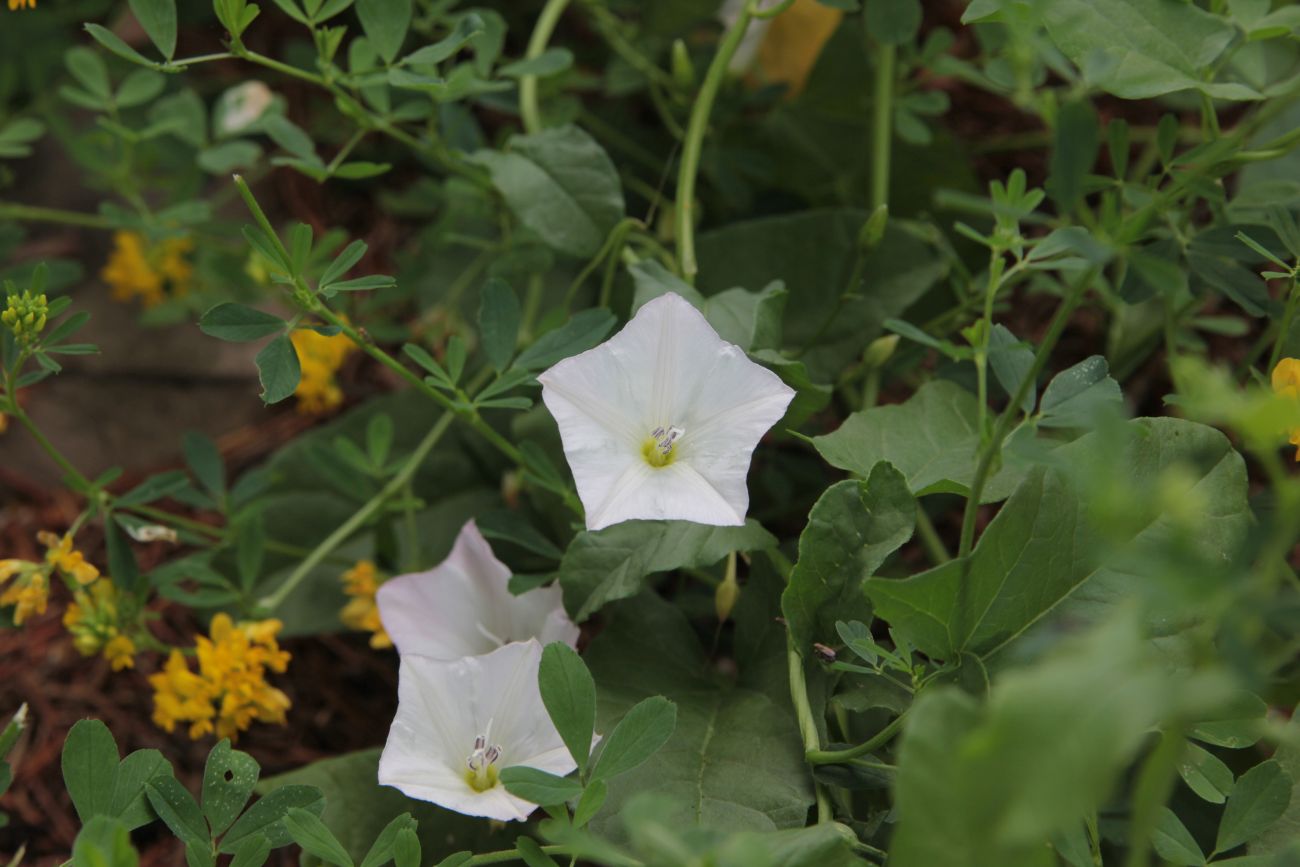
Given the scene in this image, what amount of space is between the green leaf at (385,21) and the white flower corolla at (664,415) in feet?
1.28

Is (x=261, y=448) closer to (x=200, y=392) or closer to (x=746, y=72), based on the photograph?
(x=200, y=392)

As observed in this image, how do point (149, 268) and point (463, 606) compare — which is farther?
point (149, 268)

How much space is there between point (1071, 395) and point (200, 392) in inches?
52.6

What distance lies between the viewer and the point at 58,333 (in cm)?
102

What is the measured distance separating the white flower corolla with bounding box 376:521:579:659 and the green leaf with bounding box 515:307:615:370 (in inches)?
7.4

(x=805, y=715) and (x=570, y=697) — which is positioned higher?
(x=570, y=697)

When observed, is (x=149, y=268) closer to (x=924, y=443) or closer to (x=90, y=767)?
(x=90, y=767)

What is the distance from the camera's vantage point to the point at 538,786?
80 centimetres

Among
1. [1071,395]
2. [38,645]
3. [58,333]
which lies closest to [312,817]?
[58,333]

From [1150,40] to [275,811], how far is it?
0.96 metres

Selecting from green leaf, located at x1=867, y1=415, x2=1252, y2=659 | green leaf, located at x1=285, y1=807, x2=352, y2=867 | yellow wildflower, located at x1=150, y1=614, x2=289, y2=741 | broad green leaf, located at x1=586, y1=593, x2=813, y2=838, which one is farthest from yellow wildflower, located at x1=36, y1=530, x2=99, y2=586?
green leaf, located at x1=867, y1=415, x2=1252, y2=659

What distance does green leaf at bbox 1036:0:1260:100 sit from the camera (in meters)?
0.92

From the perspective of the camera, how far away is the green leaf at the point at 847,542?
0.90 meters

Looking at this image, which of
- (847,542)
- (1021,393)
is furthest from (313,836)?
(1021,393)
